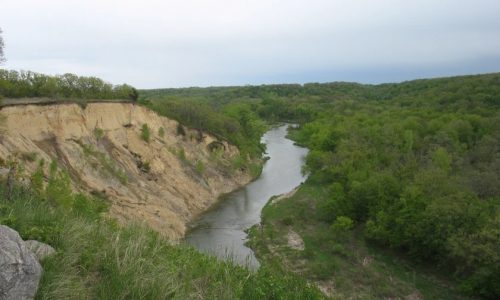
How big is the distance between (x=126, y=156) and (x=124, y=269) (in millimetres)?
24339

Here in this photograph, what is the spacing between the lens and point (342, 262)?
2012 centimetres

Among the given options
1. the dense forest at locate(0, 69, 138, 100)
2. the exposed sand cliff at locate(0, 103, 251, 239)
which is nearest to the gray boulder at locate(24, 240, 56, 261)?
the exposed sand cliff at locate(0, 103, 251, 239)

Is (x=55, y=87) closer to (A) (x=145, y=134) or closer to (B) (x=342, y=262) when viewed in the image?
(A) (x=145, y=134)

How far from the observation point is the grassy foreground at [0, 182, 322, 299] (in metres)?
4.86

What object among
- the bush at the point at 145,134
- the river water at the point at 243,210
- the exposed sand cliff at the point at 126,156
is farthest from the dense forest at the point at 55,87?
the river water at the point at 243,210

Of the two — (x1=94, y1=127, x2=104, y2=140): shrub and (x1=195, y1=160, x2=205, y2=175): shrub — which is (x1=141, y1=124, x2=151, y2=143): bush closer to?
(x1=94, y1=127, x2=104, y2=140): shrub

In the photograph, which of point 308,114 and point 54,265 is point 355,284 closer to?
point 54,265

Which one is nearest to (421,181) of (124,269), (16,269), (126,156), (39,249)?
(126,156)

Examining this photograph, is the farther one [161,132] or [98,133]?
[161,132]

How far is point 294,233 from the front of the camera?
2444 cm

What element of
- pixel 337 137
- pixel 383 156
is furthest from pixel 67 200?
pixel 337 137

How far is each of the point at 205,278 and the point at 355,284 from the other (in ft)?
44.3

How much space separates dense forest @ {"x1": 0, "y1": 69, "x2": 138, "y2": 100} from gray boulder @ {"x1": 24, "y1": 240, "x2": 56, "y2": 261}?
884 inches

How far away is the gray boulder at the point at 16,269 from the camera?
4082mm
